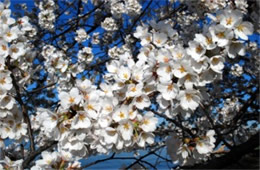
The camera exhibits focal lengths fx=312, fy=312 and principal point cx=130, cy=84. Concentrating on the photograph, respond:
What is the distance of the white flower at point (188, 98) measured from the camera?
1.39 metres

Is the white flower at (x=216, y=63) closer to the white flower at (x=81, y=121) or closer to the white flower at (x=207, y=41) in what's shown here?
the white flower at (x=207, y=41)

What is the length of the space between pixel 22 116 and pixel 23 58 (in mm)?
360

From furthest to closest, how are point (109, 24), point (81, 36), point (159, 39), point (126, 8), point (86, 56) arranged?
point (81, 36) < point (109, 24) < point (126, 8) < point (86, 56) < point (159, 39)

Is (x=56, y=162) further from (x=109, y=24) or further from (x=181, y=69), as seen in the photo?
(x=109, y=24)

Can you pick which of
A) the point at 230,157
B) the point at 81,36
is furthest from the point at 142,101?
the point at 81,36

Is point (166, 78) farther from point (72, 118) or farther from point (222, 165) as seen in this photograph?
point (222, 165)

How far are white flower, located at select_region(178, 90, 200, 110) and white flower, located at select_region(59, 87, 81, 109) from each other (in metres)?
0.47

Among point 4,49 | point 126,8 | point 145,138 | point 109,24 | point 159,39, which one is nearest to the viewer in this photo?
point 145,138

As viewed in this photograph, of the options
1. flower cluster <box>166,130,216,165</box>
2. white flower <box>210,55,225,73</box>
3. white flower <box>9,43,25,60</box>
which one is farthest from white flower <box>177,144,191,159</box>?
white flower <box>9,43,25,60</box>

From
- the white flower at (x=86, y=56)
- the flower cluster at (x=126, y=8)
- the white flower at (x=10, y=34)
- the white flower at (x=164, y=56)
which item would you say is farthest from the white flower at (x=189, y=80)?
the flower cluster at (x=126, y=8)

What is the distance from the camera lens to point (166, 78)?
1.38 meters

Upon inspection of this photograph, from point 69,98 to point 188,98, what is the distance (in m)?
0.55

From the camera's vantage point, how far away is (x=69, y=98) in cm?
146

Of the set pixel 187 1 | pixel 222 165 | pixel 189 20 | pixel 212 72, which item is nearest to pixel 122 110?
pixel 212 72
